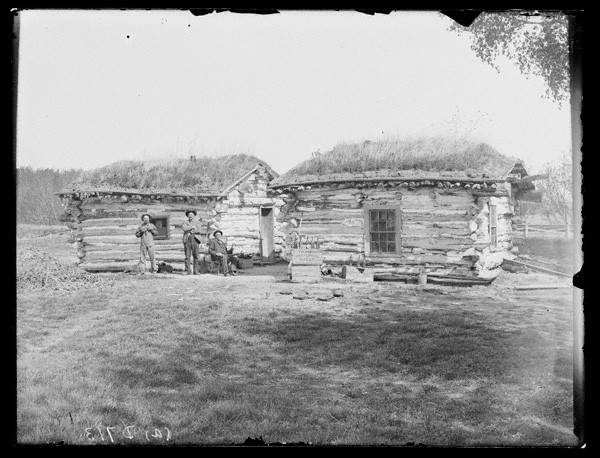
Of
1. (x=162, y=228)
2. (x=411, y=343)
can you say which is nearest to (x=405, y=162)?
(x=411, y=343)

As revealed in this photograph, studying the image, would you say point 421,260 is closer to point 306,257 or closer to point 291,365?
point 306,257

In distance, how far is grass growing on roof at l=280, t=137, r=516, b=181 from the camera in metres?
6.30

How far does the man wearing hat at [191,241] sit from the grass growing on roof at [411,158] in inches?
53.7

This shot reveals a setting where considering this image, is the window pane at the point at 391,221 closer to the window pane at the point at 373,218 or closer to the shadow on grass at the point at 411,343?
the window pane at the point at 373,218

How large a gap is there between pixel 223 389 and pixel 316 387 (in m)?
1.05

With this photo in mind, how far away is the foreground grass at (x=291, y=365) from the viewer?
5355 millimetres

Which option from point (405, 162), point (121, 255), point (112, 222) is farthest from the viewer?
point (405, 162)

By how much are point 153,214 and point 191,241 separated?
64 cm

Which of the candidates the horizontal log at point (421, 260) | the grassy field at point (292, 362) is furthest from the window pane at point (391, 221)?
the grassy field at point (292, 362)

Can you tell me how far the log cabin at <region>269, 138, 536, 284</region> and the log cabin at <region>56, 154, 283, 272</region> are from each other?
34 centimetres

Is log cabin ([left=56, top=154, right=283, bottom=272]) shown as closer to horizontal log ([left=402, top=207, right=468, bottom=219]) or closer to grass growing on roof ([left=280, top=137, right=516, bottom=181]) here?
A: grass growing on roof ([left=280, top=137, right=516, bottom=181])

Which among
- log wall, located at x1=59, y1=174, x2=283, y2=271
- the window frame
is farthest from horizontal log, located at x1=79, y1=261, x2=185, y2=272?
the window frame

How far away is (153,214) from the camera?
22.5 feet

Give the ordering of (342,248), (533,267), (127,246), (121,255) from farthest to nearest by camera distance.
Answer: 1. (342,248)
2. (127,246)
3. (121,255)
4. (533,267)
